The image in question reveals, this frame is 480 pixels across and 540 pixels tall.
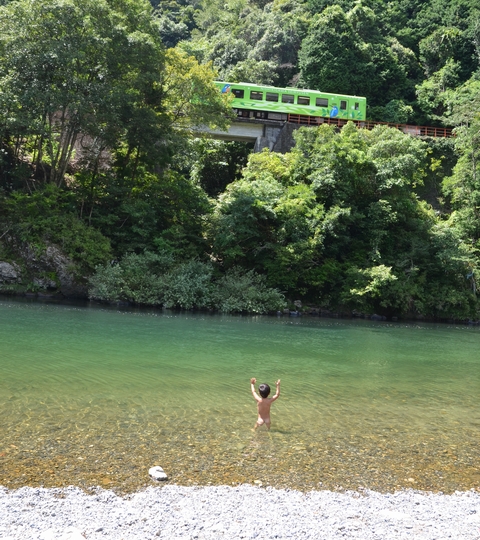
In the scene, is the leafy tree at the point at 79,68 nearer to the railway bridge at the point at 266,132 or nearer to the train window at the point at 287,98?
the railway bridge at the point at 266,132

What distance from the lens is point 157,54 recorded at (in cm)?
2573

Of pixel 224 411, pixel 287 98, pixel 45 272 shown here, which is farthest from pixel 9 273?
pixel 287 98

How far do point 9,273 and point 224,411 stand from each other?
1944 centimetres

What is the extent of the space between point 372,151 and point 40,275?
20.3m

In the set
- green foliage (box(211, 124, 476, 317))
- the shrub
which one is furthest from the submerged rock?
green foliage (box(211, 124, 476, 317))

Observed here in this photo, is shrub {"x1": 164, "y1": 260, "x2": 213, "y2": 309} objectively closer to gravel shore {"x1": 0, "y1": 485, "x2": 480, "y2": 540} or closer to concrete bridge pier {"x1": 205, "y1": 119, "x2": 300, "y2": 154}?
concrete bridge pier {"x1": 205, "y1": 119, "x2": 300, "y2": 154}

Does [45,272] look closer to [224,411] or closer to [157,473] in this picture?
[224,411]

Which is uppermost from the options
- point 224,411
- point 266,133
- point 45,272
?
point 266,133

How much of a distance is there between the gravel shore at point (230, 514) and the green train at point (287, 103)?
36.0 m

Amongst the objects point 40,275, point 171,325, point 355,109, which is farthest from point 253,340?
point 355,109

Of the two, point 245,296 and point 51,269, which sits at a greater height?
point 51,269

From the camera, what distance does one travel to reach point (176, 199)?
2903 centimetres

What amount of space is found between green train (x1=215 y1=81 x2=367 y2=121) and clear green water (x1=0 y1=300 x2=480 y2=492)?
26301 mm

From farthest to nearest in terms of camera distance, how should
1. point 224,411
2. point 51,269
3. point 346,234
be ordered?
point 346,234 → point 51,269 → point 224,411
